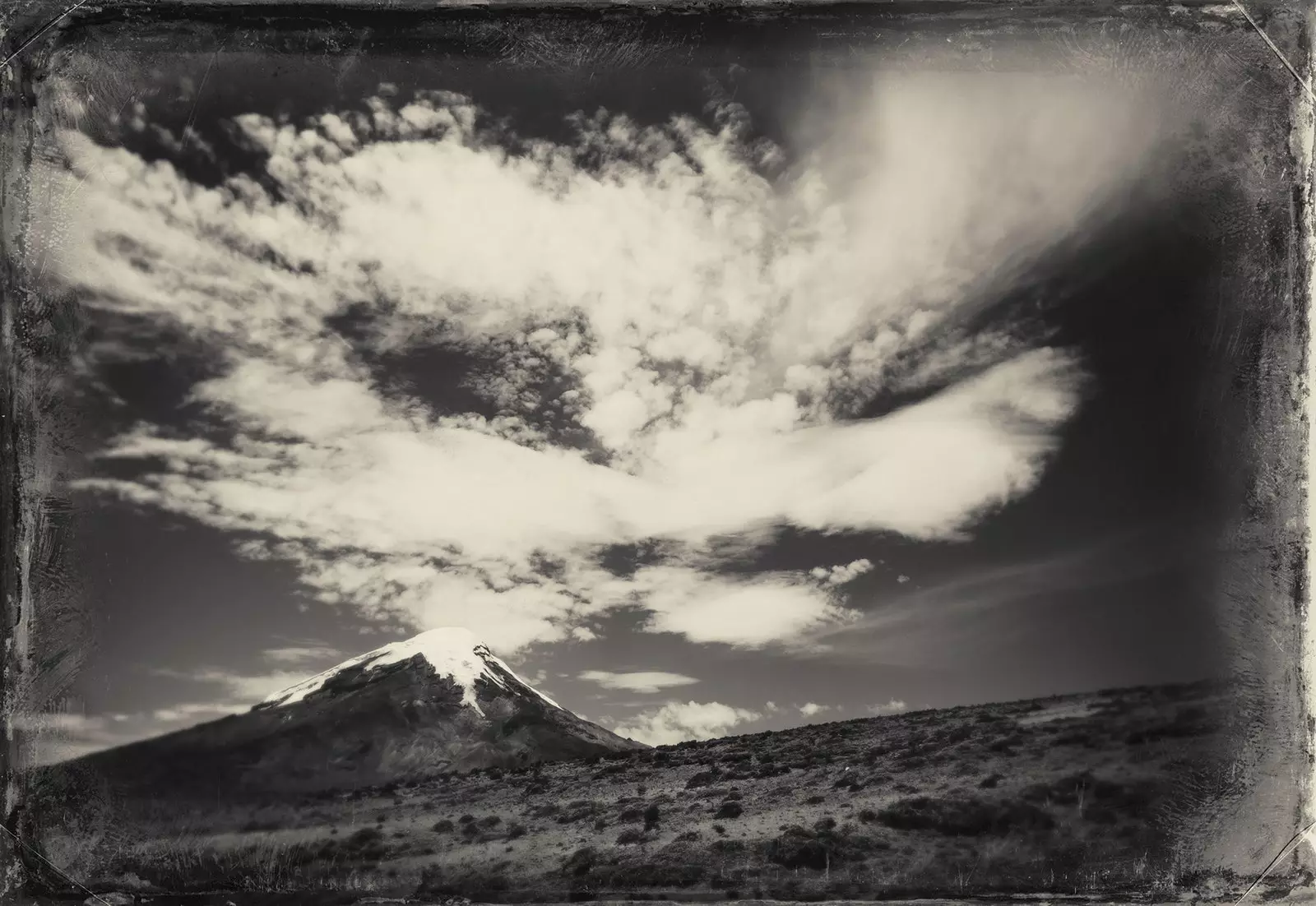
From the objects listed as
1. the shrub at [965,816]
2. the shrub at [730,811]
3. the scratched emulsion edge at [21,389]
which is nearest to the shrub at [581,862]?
the shrub at [730,811]

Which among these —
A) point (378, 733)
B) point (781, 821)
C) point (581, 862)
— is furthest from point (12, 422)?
point (781, 821)

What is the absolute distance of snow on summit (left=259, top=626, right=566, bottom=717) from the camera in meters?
4.69

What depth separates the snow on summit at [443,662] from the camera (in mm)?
4688

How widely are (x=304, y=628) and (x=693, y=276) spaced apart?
2725 mm

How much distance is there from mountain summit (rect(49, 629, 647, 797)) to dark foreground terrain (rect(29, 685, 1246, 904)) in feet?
0.30

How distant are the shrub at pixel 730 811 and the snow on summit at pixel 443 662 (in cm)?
99

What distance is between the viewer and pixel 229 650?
478 cm

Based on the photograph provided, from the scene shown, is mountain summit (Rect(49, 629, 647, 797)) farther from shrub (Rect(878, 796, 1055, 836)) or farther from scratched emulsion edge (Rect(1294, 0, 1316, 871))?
scratched emulsion edge (Rect(1294, 0, 1316, 871))

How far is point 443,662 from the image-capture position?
4.73 metres

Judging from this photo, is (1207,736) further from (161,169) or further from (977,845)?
(161,169)

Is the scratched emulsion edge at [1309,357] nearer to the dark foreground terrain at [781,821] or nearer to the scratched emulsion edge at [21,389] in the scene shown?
the dark foreground terrain at [781,821]

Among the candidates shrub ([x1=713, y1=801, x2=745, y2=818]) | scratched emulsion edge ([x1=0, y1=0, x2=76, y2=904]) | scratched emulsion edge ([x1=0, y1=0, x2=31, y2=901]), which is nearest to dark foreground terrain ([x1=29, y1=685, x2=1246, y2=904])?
shrub ([x1=713, y1=801, x2=745, y2=818])

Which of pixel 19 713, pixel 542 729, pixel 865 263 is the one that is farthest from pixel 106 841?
pixel 865 263

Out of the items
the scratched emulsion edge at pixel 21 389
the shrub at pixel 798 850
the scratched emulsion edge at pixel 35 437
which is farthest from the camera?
the scratched emulsion edge at pixel 21 389
